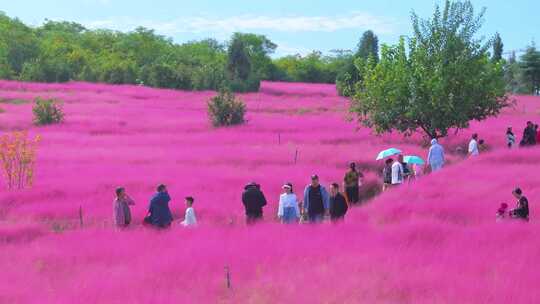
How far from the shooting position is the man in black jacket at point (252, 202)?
16.4m

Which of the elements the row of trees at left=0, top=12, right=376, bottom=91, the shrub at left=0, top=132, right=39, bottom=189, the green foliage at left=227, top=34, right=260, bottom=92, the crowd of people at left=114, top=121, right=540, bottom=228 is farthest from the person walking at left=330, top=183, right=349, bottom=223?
the green foliage at left=227, top=34, right=260, bottom=92

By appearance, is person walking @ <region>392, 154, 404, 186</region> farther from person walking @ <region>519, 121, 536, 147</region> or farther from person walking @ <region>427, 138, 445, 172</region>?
person walking @ <region>519, 121, 536, 147</region>

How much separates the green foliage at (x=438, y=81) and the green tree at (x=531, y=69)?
60424 millimetres

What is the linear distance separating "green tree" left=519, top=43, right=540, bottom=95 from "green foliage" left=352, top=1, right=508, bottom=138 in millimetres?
60424

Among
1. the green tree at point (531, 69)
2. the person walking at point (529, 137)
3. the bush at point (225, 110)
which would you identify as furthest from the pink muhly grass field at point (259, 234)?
the green tree at point (531, 69)

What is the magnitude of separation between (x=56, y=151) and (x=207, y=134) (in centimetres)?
943

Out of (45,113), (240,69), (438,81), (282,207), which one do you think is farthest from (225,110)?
(240,69)

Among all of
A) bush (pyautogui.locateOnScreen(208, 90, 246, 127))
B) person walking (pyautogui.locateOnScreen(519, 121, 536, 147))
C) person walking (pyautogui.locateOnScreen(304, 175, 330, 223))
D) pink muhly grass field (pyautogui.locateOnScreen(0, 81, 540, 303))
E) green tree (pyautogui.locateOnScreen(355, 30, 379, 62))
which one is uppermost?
green tree (pyautogui.locateOnScreen(355, 30, 379, 62))

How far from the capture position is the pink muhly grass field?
11.1m

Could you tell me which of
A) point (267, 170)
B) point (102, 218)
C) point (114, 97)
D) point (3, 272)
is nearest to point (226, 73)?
point (114, 97)

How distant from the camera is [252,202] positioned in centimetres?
1650

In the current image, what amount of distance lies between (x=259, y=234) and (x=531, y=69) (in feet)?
270

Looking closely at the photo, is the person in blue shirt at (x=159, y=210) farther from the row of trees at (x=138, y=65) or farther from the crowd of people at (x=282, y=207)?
the row of trees at (x=138, y=65)

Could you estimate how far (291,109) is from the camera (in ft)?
186
